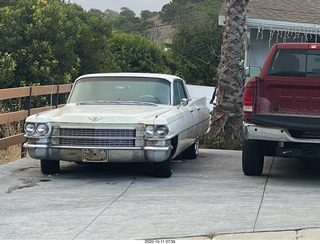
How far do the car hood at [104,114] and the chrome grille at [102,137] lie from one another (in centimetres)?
14

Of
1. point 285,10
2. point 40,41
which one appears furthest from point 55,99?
point 285,10

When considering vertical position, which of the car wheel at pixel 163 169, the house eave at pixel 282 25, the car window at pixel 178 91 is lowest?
the car wheel at pixel 163 169

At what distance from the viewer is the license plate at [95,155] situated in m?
8.85

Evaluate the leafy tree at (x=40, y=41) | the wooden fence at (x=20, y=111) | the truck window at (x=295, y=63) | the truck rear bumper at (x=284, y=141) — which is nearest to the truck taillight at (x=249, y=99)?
the truck rear bumper at (x=284, y=141)

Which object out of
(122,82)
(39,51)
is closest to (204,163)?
(122,82)

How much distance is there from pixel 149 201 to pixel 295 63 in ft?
11.5

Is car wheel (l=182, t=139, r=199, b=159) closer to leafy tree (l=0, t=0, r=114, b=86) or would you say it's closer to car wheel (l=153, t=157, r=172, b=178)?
car wheel (l=153, t=157, r=172, b=178)

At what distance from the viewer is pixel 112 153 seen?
29.0 feet

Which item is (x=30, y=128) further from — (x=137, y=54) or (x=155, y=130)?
(x=137, y=54)

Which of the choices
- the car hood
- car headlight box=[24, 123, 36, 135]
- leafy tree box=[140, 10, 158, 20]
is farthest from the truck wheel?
leafy tree box=[140, 10, 158, 20]

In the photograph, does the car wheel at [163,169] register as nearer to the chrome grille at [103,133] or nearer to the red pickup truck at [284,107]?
the chrome grille at [103,133]

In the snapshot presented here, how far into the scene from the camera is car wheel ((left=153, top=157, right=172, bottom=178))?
9.16 metres

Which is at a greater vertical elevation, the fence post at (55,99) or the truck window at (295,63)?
the truck window at (295,63)

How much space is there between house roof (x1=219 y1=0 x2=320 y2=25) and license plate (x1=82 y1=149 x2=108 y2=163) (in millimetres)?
9482
